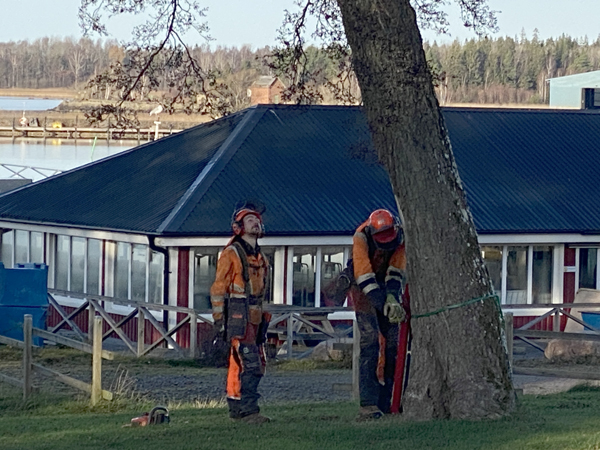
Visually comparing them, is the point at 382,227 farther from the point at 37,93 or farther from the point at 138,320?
the point at 37,93

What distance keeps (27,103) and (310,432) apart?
137 m

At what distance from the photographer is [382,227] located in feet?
29.9

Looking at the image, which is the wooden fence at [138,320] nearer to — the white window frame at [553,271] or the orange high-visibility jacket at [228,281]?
the white window frame at [553,271]

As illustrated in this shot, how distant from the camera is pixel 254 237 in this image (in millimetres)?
9227

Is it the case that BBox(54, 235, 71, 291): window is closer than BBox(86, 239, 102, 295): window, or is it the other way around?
BBox(86, 239, 102, 295): window

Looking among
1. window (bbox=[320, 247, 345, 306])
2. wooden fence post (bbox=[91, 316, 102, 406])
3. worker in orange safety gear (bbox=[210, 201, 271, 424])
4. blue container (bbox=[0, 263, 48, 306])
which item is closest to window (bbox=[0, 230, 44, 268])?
blue container (bbox=[0, 263, 48, 306])

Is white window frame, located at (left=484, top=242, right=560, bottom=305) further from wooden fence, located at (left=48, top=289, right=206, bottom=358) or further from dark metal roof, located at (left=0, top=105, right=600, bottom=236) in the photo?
wooden fence, located at (left=48, top=289, right=206, bottom=358)

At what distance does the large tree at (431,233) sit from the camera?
8914mm

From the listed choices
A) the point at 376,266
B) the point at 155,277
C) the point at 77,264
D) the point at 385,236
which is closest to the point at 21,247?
the point at 77,264

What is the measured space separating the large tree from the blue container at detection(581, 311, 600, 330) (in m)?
13.1

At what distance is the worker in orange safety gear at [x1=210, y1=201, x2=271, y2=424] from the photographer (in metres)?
9.11

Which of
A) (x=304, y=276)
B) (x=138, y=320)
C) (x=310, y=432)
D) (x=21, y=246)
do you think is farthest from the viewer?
(x=21, y=246)

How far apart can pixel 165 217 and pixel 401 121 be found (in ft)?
43.3

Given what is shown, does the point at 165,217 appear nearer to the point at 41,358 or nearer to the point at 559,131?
the point at 41,358
